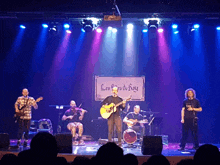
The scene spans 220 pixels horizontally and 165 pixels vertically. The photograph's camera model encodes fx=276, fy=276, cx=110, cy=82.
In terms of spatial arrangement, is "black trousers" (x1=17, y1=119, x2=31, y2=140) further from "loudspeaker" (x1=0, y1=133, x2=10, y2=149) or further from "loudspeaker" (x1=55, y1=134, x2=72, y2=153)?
"loudspeaker" (x1=55, y1=134, x2=72, y2=153)

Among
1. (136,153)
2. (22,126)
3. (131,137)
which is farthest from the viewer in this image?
(131,137)

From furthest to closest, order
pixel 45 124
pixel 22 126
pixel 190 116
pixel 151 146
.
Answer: pixel 45 124 → pixel 190 116 → pixel 22 126 → pixel 151 146

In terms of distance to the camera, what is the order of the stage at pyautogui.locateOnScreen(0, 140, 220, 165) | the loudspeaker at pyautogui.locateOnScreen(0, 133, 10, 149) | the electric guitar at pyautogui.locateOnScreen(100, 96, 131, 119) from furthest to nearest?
the electric guitar at pyautogui.locateOnScreen(100, 96, 131, 119), the loudspeaker at pyautogui.locateOnScreen(0, 133, 10, 149), the stage at pyautogui.locateOnScreen(0, 140, 220, 165)

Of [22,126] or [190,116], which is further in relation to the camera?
→ [190,116]

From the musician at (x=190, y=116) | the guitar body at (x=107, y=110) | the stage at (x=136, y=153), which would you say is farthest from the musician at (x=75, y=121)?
the musician at (x=190, y=116)

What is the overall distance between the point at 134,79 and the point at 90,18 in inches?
161

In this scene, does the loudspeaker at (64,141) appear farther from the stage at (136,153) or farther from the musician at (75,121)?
the musician at (75,121)

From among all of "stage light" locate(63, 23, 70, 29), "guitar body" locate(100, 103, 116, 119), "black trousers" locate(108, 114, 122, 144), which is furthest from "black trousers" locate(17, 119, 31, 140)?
→ "stage light" locate(63, 23, 70, 29)

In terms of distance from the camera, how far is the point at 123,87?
14.2 metres

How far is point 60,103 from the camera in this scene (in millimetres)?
14281

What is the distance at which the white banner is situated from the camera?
46.5 feet

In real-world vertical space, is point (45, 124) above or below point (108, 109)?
below

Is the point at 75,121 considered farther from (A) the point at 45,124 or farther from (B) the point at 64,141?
(B) the point at 64,141

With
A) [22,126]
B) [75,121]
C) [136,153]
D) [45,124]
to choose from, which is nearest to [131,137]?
[136,153]
